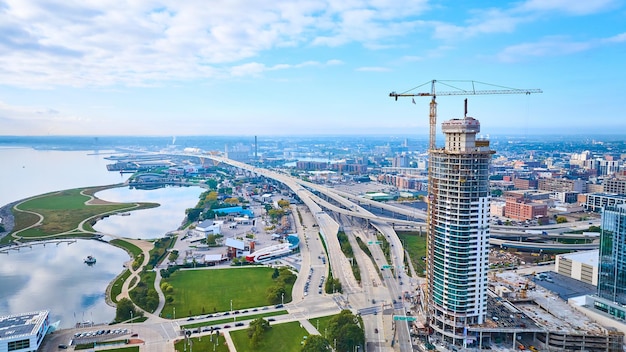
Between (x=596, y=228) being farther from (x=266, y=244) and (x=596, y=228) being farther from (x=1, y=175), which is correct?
(x=1, y=175)

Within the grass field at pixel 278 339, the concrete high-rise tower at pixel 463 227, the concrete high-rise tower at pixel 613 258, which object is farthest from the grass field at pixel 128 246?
the concrete high-rise tower at pixel 613 258

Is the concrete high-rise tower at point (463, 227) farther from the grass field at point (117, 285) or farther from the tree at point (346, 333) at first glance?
the grass field at point (117, 285)

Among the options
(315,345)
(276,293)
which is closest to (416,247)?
(276,293)

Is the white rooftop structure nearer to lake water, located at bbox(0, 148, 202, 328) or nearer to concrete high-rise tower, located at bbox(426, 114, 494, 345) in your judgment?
lake water, located at bbox(0, 148, 202, 328)

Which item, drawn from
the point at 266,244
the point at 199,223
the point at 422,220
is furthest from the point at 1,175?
the point at 422,220

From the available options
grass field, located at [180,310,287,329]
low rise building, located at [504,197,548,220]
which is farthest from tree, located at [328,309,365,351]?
low rise building, located at [504,197,548,220]

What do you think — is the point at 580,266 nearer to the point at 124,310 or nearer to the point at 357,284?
the point at 357,284

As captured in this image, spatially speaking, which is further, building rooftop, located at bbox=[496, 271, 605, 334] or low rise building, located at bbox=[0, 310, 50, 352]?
building rooftop, located at bbox=[496, 271, 605, 334]
